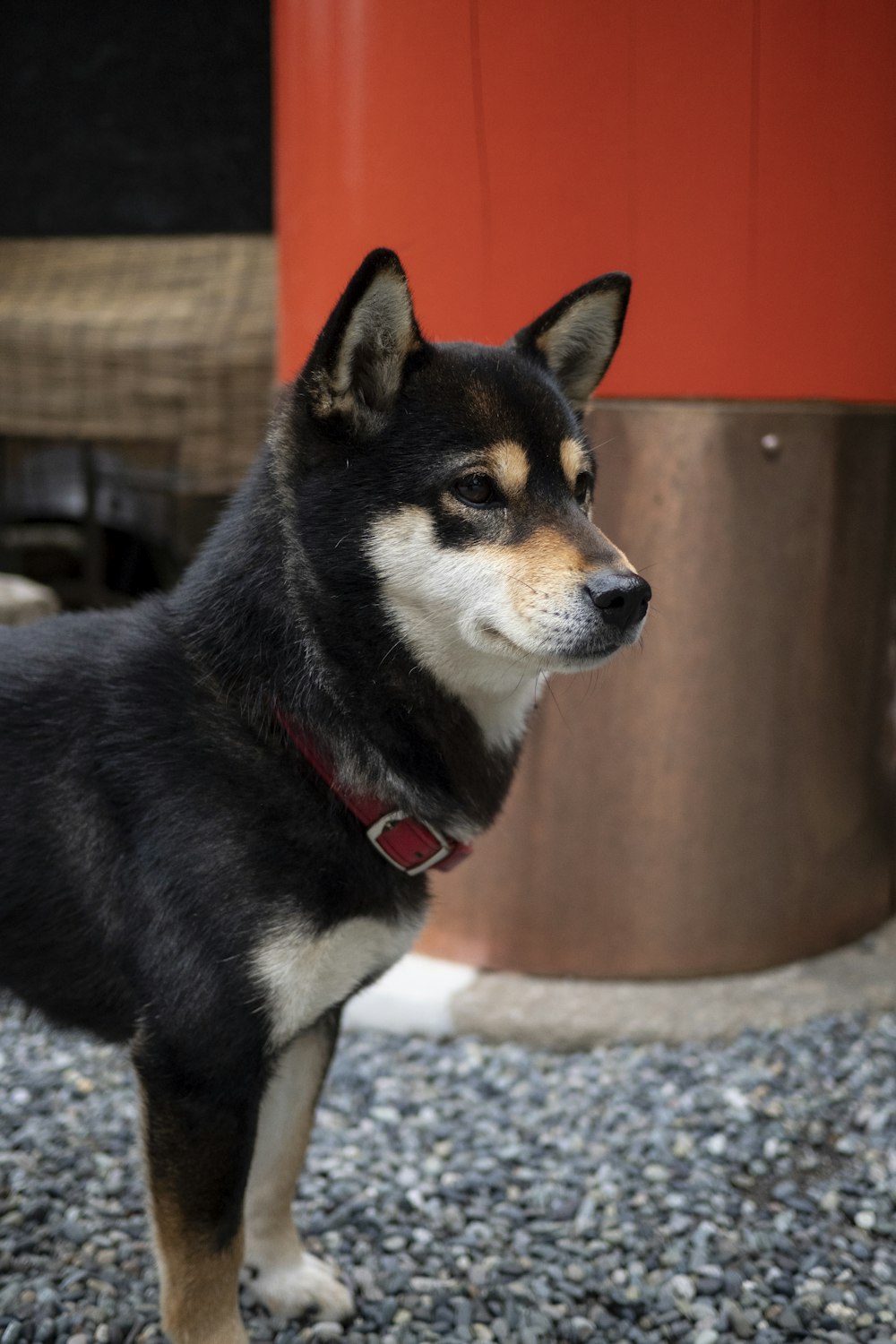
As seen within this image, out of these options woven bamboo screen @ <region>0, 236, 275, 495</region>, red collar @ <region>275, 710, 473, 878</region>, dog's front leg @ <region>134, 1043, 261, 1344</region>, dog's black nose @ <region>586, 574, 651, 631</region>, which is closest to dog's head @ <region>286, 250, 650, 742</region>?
dog's black nose @ <region>586, 574, 651, 631</region>

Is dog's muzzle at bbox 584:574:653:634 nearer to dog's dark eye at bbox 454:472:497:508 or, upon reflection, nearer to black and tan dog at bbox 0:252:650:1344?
black and tan dog at bbox 0:252:650:1344

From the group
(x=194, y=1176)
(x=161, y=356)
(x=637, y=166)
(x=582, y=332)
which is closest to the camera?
(x=194, y=1176)

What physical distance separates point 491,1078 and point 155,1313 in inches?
41.8

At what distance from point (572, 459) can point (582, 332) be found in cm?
32

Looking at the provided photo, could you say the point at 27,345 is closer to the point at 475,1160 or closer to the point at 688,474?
the point at 688,474

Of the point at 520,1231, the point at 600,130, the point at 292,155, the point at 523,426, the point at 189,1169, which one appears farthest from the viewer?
the point at 292,155

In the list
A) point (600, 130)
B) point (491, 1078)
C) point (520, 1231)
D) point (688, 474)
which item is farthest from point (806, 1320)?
point (600, 130)

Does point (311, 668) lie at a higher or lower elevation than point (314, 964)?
higher

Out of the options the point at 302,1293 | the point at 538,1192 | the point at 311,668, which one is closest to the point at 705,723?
the point at 538,1192

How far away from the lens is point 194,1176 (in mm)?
1825

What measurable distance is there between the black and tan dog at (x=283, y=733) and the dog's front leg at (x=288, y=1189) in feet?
0.84

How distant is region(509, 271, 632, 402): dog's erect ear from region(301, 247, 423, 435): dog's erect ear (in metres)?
0.33

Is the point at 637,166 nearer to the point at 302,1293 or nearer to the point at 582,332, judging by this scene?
the point at 582,332

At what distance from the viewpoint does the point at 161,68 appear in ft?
18.3
